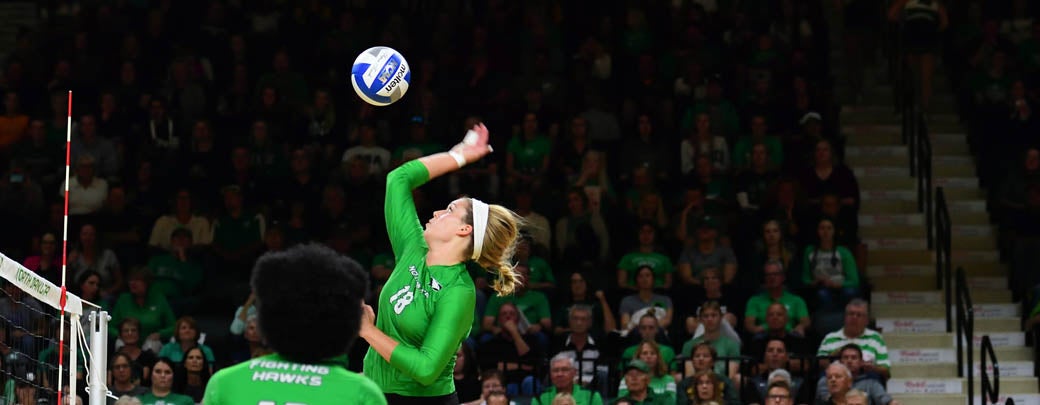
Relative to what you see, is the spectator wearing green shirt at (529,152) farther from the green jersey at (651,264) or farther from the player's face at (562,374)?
the player's face at (562,374)

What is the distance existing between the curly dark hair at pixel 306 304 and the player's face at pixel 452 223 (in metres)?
1.89

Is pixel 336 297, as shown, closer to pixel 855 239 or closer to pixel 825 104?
pixel 855 239

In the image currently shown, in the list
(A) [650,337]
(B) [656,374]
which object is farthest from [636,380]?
(A) [650,337]

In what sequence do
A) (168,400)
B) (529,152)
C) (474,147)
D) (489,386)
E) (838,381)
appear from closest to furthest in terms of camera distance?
(474,147), (838,381), (489,386), (168,400), (529,152)

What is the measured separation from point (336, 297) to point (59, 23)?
1657 cm

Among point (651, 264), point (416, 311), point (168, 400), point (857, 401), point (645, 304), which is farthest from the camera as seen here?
point (651, 264)

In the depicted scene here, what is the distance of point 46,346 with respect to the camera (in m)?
13.9

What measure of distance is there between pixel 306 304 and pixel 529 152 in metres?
12.2

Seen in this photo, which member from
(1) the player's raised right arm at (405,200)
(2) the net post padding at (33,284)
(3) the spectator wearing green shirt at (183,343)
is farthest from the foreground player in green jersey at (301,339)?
(3) the spectator wearing green shirt at (183,343)

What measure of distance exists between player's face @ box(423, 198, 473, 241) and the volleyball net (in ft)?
7.56

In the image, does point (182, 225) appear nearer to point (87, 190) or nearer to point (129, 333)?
point (87, 190)

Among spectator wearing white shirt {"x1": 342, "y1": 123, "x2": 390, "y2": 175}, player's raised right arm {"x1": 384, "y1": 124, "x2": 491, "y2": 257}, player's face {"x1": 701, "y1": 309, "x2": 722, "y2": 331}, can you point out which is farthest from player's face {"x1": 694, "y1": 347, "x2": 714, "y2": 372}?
player's raised right arm {"x1": 384, "y1": 124, "x2": 491, "y2": 257}

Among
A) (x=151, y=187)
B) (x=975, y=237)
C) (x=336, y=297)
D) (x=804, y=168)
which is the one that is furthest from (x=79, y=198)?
(x=336, y=297)

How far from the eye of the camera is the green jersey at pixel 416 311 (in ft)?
20.9
